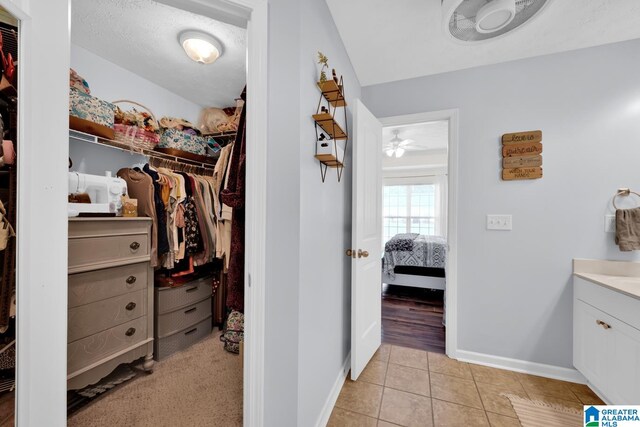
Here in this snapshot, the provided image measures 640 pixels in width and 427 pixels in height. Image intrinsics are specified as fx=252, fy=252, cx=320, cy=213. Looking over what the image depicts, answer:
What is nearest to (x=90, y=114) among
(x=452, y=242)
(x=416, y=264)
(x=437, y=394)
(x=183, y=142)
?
(x=183, y=142)

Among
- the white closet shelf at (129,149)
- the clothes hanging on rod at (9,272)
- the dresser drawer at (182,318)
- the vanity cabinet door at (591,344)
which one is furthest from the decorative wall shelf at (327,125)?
the vanity cabinet door at (591,344)

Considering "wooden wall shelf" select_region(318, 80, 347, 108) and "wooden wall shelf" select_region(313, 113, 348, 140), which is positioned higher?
"wooden wall shelf" select_region(318, 80, 347, 108)

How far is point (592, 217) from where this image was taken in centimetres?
182

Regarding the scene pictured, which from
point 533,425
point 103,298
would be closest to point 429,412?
point 533,425

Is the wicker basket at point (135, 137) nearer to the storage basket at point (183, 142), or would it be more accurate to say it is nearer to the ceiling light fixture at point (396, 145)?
the storage basket at point (183, 142)

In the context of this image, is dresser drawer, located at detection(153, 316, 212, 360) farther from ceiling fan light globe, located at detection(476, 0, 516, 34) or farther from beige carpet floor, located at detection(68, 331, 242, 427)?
ceiling fan light globe, located at detection(476, 0, 516, 34)

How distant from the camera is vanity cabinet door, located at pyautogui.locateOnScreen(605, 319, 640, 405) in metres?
1.30

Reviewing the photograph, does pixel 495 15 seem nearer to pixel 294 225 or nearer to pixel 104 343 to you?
pixel 294 225

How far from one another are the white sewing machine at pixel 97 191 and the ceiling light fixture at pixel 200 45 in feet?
3.36

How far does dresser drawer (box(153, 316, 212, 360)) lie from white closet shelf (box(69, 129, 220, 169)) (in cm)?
151

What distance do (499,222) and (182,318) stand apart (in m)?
2.72

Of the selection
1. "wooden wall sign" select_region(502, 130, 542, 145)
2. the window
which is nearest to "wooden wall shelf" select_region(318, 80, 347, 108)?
"wooden wall sign" select_region(502, 130, 542, 145)

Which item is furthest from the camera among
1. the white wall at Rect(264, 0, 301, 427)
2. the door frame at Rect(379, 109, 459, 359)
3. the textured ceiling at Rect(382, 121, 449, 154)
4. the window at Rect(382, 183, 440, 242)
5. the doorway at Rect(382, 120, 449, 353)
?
the window at Rect(382, 183, 440, 242)

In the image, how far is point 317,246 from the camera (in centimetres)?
135
